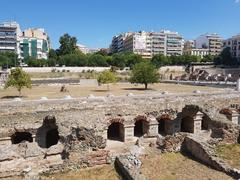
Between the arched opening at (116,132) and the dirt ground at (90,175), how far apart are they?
782 cm

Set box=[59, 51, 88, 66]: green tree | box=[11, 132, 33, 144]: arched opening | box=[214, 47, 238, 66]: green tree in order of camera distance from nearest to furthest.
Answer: box=[11, 132, 33, 144]: arched opening < box=[59, 51, 88, 66]: green tree < box=[214, 47, 238, 66]: green tree

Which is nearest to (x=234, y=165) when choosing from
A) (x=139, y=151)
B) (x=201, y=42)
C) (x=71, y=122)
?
(x=139, y=151)

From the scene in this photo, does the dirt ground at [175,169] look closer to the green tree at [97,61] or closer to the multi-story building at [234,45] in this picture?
the green tree at [97,61]

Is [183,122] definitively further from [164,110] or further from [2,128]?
[2,128]

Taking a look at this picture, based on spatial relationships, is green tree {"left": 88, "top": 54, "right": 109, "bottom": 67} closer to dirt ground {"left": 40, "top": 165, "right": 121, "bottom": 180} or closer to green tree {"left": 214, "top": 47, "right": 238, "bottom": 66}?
green tree {"left": 214, "top": 47, "right": 238, "bottom": 66}

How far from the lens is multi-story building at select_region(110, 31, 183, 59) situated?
122 meters

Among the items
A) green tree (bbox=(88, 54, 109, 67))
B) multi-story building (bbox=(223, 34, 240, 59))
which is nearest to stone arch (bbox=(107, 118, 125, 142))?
green tree (bbox=(88, 54, 109, 67))

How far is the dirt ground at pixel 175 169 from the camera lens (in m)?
10.8

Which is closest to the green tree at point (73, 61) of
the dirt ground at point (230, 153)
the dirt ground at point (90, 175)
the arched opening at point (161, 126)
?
the arched opening at point (161, 126)

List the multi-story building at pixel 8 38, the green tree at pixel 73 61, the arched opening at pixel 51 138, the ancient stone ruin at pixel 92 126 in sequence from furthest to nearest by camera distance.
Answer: the multi-story building at pixel 8 38, the green tree at pixel 73 61, the arched opening at pixel 51 138, the ancient stone ruin at pixel 92 126

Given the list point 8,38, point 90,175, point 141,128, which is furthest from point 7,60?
point 90,175

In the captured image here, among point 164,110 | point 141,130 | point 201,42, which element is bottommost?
point 141,130

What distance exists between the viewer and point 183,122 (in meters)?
23.0

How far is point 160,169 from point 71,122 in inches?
196
